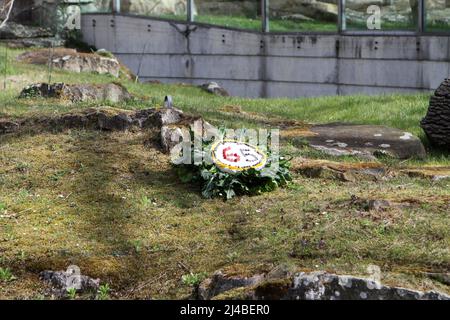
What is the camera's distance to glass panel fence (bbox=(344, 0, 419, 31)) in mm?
17312

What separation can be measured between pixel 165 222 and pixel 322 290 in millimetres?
2059

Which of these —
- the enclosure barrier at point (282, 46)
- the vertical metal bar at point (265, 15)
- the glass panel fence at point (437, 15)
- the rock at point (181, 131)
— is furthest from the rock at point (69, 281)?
the vertical metal bar at point (265, 15)

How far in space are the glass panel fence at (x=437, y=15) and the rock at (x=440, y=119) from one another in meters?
5.58

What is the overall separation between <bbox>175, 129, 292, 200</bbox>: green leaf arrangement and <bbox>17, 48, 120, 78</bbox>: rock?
1082 cm

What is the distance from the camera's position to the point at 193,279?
6.12 meters

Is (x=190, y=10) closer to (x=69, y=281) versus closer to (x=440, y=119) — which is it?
(x=440, y=119)

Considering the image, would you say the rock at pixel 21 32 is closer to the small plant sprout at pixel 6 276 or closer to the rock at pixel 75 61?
the rock at pixel 75 61

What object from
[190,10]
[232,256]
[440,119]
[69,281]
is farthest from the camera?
[190,10]

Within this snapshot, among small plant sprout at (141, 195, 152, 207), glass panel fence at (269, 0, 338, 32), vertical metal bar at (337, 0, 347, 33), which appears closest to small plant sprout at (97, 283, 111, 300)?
small plant sprout at (141, 195, 152, 207)

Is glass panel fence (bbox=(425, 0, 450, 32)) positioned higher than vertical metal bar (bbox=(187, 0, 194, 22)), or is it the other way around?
vertical metal bar (bbox=(187, 0, 194, 22))

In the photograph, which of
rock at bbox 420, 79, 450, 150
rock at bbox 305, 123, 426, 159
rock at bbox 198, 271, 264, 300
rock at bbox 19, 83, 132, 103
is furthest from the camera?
rock at bbox 19, 83, 132, 103

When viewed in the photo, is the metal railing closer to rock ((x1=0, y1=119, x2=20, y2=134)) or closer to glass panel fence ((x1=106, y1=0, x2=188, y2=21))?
glass panel fence ((x1=106, y1=0, x2=188, y2=21))

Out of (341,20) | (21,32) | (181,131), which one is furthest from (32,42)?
(181,131)
